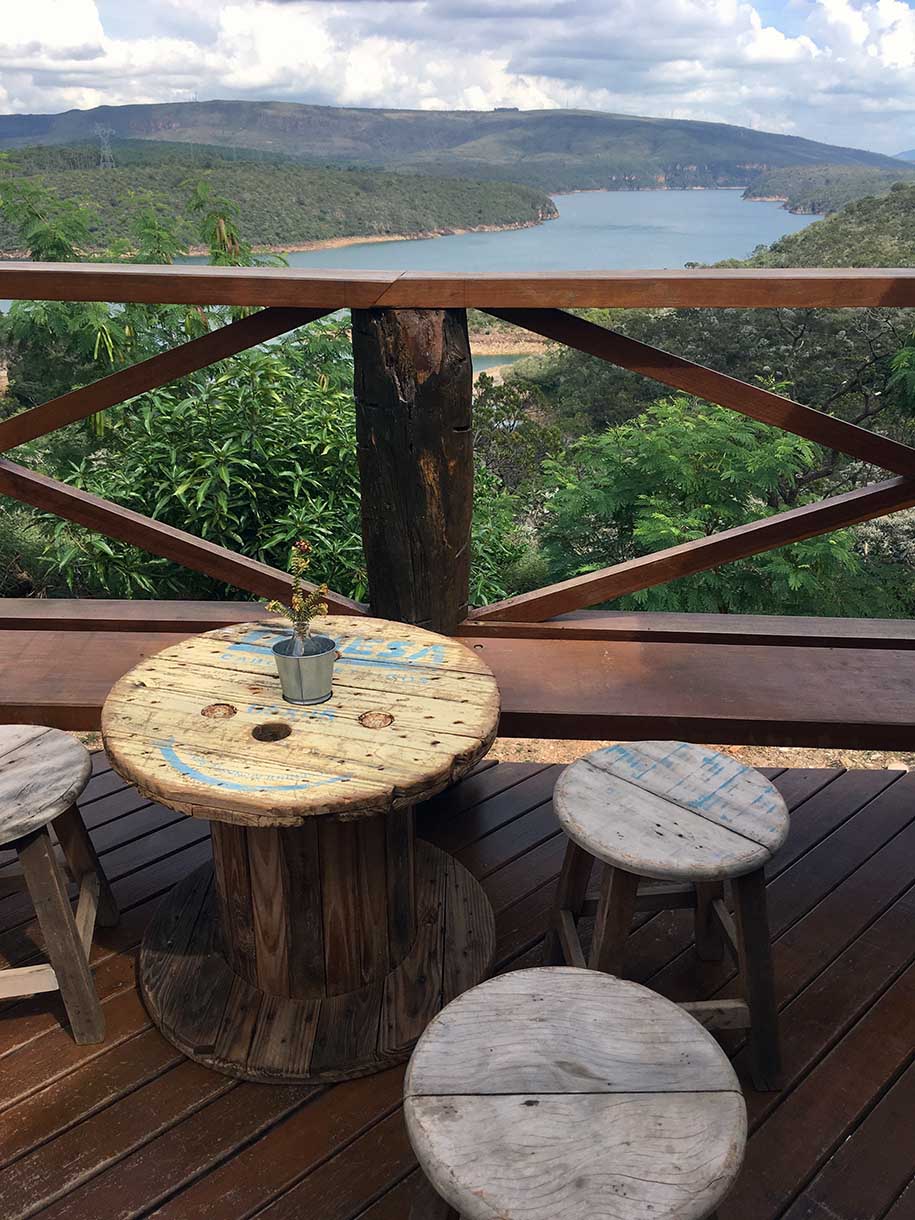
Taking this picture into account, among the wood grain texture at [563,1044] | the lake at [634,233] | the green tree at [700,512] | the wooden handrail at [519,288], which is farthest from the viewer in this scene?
the lake at [634,233]

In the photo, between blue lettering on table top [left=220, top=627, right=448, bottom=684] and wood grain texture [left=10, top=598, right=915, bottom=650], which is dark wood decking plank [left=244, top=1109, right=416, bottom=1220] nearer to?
blue lettering on table top [left=220, top=627, right=448, bottom=684]

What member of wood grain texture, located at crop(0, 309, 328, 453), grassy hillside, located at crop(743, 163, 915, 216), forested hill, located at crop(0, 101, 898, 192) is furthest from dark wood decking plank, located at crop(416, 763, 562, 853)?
forested hill, located at crop(0, 101, 898, 192)

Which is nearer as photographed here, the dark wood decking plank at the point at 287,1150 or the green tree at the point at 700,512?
the dark wood decking plank at the point at 287,1150

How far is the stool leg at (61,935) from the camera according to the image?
1664 millimetres

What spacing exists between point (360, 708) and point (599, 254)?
95.7 ft

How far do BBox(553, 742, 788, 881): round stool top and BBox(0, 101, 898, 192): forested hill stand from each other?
30495 millimetres

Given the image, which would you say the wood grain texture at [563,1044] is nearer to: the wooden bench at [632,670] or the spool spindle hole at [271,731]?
the spool spindle hole at [271,731]

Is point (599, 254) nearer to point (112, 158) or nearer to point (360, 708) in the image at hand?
point (112, 158)

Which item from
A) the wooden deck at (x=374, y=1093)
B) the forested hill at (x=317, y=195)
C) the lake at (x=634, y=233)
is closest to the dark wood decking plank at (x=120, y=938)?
the wooden deck at (x=374, y=1093)

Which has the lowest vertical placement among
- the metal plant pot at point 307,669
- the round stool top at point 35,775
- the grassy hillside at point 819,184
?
the round stool top at point 35,775

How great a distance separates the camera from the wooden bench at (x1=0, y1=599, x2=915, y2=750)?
2025mm

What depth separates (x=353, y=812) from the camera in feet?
4.60

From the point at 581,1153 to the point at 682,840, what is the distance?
62 centimetres

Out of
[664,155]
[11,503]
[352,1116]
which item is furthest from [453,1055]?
[664,155]
